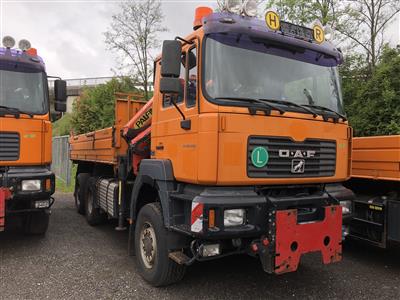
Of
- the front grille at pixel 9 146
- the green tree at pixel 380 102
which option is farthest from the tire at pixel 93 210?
the green tree at pixel 380 102

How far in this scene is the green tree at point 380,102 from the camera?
10.4 m

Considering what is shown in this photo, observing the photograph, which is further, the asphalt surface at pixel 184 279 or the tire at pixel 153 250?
the asphalt surface at pixel 184 279

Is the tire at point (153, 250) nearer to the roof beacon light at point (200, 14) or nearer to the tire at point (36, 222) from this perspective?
the roof beacon light at point (200, 14)

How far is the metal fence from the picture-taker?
15.0 m

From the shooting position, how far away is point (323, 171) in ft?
13.8

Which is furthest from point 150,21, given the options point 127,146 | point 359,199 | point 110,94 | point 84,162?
point 359,199

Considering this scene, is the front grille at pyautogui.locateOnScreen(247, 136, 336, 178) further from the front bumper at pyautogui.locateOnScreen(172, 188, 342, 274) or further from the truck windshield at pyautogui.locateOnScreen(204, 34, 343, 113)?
the truck windshield at pyautogui.locateOnScreen(204, 34, 343, 113)

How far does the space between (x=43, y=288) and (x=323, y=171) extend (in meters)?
3.42

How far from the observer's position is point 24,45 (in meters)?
6.14

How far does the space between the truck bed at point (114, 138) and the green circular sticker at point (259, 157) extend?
3.03m

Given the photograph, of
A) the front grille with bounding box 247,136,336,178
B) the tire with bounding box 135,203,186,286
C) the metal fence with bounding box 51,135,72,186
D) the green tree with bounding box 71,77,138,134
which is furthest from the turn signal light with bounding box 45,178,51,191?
the green tree with bounding box 71,77,138,134

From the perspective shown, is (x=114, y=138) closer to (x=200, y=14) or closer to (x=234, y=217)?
(x=200, y=14)

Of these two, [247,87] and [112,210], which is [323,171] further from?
[112,210]

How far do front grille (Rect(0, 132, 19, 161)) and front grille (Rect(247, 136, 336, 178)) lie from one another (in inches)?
147
